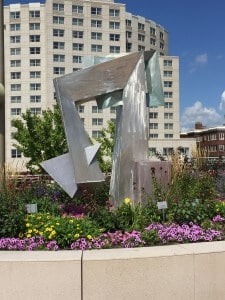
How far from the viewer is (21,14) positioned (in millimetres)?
90375

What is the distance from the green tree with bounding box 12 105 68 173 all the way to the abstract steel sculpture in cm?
2856

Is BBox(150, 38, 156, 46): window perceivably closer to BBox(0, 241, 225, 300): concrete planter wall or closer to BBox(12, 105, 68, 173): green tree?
BBox(12, 105, 68, 173): green tree

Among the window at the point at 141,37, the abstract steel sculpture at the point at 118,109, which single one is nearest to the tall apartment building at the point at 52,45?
the window at the point at 141,37

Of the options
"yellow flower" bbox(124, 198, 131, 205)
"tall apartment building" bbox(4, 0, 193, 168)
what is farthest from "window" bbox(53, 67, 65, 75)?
"yellow flower" bbox(124, 198, 131, 205)

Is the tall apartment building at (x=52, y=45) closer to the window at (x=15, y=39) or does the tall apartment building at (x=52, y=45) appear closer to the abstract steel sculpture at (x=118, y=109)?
the window at (x=15, y=39)

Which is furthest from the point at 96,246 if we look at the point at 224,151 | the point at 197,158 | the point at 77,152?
the point at 224,151

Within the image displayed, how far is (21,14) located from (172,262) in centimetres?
9099

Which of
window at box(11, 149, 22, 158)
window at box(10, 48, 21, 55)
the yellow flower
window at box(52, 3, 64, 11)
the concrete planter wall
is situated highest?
window at box(52, 3, 64, 11)

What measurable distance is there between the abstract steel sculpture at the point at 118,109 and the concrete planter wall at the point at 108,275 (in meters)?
3.65

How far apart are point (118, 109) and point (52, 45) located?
3191 inches

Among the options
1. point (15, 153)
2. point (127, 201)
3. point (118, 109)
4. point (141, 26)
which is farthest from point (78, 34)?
point (127, 201)

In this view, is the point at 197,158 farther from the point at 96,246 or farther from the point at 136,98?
the point at 96,246

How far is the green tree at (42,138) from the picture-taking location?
125 feet

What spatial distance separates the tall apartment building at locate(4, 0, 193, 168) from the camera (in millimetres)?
88375
